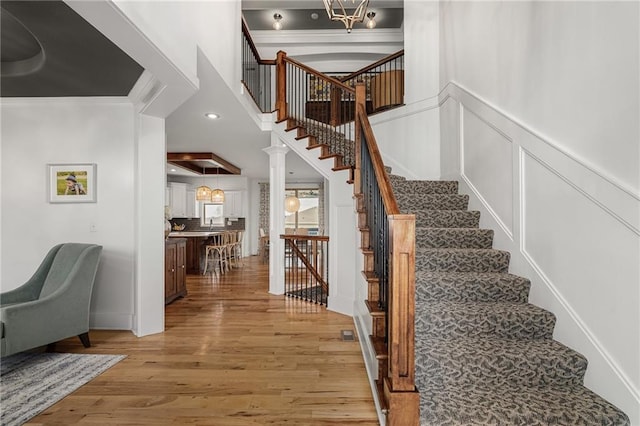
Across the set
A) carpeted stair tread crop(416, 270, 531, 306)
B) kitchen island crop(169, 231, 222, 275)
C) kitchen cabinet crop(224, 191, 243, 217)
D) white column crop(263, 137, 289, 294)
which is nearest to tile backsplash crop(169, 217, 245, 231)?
kitchen cabinet crop(224, 191, 243, 217)

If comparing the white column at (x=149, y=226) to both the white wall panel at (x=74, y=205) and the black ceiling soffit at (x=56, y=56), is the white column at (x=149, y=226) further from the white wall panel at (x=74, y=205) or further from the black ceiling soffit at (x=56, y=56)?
the black ceiling soffit at (x=56, y=56)

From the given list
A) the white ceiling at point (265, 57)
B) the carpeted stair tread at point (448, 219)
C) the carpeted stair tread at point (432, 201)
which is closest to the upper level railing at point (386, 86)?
the white ceiling at point (265, 57)

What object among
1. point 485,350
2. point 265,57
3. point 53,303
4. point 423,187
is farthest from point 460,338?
point 265,57

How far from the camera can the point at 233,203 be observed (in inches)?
393

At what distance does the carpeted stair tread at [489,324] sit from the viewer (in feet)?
6.62

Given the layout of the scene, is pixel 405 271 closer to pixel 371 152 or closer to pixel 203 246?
pixel 371 152

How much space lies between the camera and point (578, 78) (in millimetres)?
1924

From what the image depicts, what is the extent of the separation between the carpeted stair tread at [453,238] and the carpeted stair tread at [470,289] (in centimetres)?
53

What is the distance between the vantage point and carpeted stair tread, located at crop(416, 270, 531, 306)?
2256 millimetres

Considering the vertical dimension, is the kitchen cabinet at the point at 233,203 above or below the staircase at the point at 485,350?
above

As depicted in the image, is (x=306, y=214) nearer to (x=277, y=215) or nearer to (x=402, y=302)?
(x=277, y=215)

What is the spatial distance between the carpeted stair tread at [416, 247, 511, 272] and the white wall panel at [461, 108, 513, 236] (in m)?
0.27

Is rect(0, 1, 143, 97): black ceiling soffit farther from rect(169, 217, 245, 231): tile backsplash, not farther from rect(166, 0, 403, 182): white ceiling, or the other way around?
rect(169, 217, 245, 231): tile backsplash

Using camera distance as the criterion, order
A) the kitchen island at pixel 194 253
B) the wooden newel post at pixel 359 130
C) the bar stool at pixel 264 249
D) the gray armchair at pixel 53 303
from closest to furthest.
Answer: the gray armchair at pixel 53 303
the wooden newel post at pixel 359 130
the kitchen island at pixel 194 253
the bar stool at pixel 264 249
